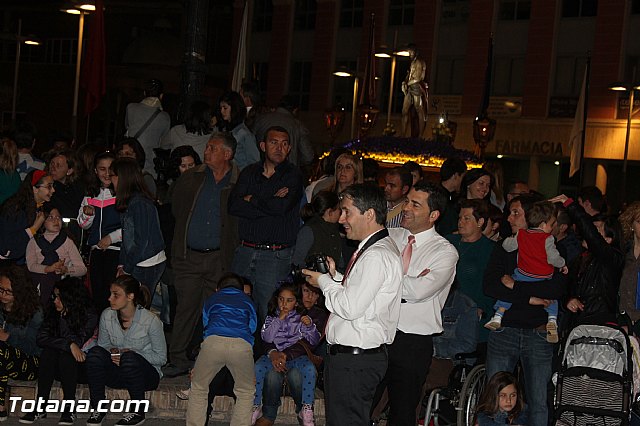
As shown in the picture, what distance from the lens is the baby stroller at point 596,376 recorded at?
9453 millimetres

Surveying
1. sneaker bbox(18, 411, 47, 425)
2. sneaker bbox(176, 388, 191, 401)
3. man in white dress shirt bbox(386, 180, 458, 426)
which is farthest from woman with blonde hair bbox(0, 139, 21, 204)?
man in white dress shirt bbox(386, 180, 458, 426)

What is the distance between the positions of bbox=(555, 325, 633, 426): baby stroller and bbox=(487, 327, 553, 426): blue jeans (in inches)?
6.8

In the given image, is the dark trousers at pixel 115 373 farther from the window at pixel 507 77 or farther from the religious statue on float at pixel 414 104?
the window at pixel 507 77

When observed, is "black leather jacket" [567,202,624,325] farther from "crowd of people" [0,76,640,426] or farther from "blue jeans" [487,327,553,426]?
"blue jeans" [487,327,553,426]

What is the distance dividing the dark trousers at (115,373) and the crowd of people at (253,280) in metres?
0.02

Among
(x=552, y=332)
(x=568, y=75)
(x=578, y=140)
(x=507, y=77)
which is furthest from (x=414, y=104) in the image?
(x=507, y=77)

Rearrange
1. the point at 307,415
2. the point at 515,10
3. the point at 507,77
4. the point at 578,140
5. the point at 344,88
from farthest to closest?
the point at 344,88 → the point at 507,77 → the point at 515,10 → the point at 578,140 → the point at 307,415

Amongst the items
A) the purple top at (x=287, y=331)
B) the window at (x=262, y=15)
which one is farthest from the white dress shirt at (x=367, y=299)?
the window at (x=262, y=15)

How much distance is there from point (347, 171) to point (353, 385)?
164 inches

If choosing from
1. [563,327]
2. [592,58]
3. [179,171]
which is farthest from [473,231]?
[592,58]

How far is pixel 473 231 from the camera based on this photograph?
10.7 metres

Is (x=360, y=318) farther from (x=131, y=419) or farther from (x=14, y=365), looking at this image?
(x=14, y=365)

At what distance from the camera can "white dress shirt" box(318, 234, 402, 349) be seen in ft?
23.4

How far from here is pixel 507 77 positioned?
133 ft
